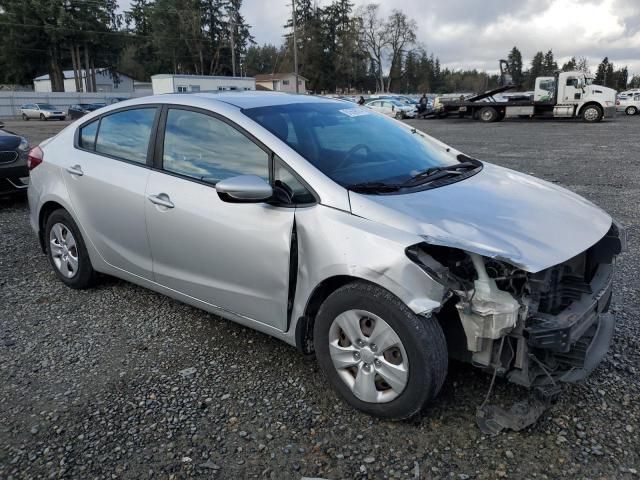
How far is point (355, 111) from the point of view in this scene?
393 centimetres

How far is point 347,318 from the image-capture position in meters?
2.68

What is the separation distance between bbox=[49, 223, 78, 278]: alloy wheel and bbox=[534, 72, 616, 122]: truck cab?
29002mm

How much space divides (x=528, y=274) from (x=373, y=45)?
3527 inches

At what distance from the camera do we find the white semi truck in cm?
2789

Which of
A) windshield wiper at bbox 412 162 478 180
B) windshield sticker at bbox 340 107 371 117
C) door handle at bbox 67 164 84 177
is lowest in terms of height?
door handle at bbox 67 164 84 177

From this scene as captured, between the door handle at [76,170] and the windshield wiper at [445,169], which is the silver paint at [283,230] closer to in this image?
the door handle at [76,170]

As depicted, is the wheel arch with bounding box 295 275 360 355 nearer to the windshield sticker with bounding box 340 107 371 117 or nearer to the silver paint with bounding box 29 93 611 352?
the silver paint with bounding box 29 93 611 352

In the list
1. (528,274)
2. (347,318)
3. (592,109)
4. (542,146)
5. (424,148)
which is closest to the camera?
(528,274)

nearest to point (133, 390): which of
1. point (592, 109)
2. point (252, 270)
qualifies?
point (252, 270)

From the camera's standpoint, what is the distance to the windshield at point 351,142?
122 inches

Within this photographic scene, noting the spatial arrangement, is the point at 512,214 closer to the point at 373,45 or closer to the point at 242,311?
the point at 242,311

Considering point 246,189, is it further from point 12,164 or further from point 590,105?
point 590,105

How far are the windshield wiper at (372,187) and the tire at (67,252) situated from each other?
243cm

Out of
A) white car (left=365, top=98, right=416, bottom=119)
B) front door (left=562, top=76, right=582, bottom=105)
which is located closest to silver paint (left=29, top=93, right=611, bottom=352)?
front door (left=562, top=76, right=582, bottom=105)
